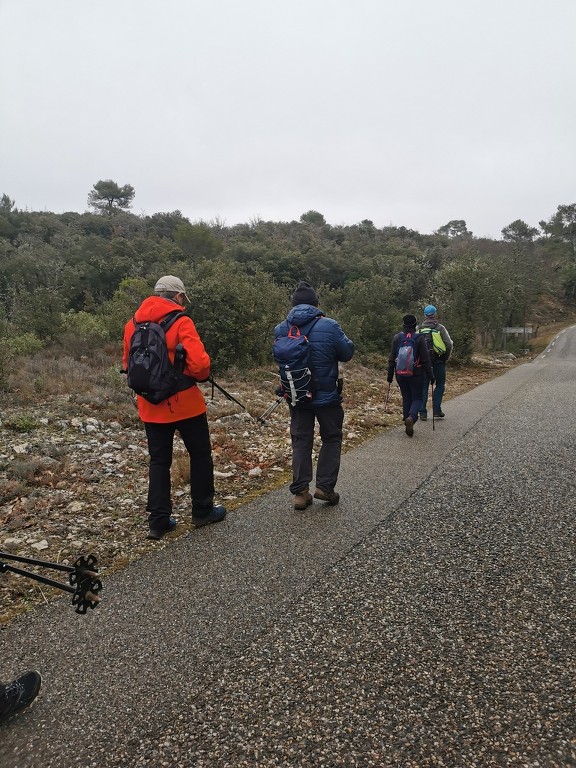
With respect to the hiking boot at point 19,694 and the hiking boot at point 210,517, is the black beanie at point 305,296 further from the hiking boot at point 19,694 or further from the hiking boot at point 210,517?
the hiking boot at point 19,694

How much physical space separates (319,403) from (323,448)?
0.49 m

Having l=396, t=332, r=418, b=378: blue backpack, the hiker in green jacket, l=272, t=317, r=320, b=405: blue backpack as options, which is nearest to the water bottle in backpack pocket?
l=272, t=317, r=320, b=405: blue backpack

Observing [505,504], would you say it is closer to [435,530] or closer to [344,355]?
[435,530]

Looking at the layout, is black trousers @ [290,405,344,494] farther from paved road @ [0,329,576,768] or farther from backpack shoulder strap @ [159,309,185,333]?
backpack shoulder strap @ [159,309,185,333]

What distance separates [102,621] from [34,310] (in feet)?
49.8

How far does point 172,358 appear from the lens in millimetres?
3875

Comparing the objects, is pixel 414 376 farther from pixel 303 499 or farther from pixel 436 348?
pixel 303 499

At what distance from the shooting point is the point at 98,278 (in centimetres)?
4044

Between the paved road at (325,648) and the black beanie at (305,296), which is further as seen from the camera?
the black beanie at (305,296)

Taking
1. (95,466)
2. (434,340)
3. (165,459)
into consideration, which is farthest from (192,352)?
(434,340)

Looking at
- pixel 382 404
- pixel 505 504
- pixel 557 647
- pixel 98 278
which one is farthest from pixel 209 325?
pixel 98 278

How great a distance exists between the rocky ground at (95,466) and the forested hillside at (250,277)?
344 cm

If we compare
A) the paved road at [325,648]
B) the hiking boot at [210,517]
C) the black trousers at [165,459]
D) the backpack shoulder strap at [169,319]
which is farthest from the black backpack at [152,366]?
the paved road at [325,648]

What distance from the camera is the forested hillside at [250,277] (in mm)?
14867
